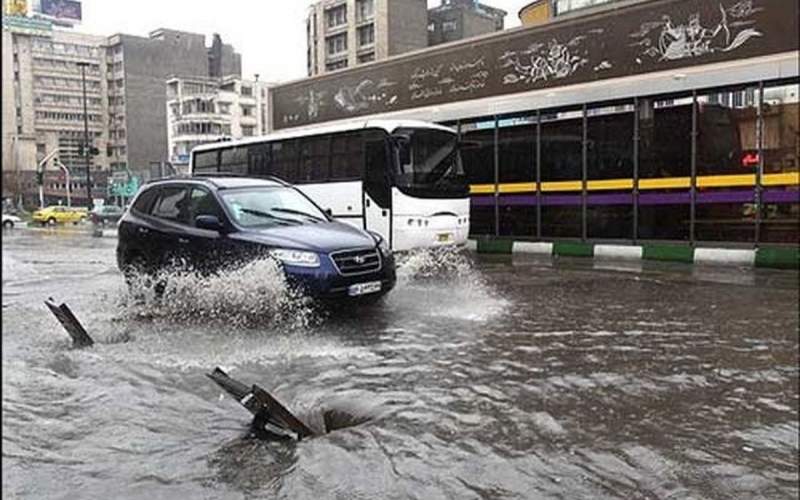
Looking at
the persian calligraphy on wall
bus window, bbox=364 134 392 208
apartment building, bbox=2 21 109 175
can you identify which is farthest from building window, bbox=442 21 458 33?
bus window, bbox=364 134 392 208

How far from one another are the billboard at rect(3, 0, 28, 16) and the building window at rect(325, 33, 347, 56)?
2566 inches

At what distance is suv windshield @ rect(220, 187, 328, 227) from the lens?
25.9 feet

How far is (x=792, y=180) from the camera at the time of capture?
35.5ft

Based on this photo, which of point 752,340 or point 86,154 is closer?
point 752,340

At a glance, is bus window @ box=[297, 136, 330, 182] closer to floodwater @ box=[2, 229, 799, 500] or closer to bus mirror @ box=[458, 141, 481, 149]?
bus mirror @ box=[458, 141, 481, 149]

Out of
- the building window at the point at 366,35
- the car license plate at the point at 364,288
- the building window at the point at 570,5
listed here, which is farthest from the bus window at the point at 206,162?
the building window at the point at 366,35

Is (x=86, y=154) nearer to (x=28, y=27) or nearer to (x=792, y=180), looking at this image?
(x=792, y=180)

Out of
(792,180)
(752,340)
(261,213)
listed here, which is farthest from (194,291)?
(792,180)

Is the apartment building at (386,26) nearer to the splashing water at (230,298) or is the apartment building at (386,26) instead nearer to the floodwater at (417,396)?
the splashing water at (230,298)

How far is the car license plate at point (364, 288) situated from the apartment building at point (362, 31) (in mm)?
52317

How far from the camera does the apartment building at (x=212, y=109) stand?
204 ft

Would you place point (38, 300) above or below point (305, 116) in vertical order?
below

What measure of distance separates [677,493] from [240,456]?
206cm

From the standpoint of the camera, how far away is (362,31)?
2466 inches
